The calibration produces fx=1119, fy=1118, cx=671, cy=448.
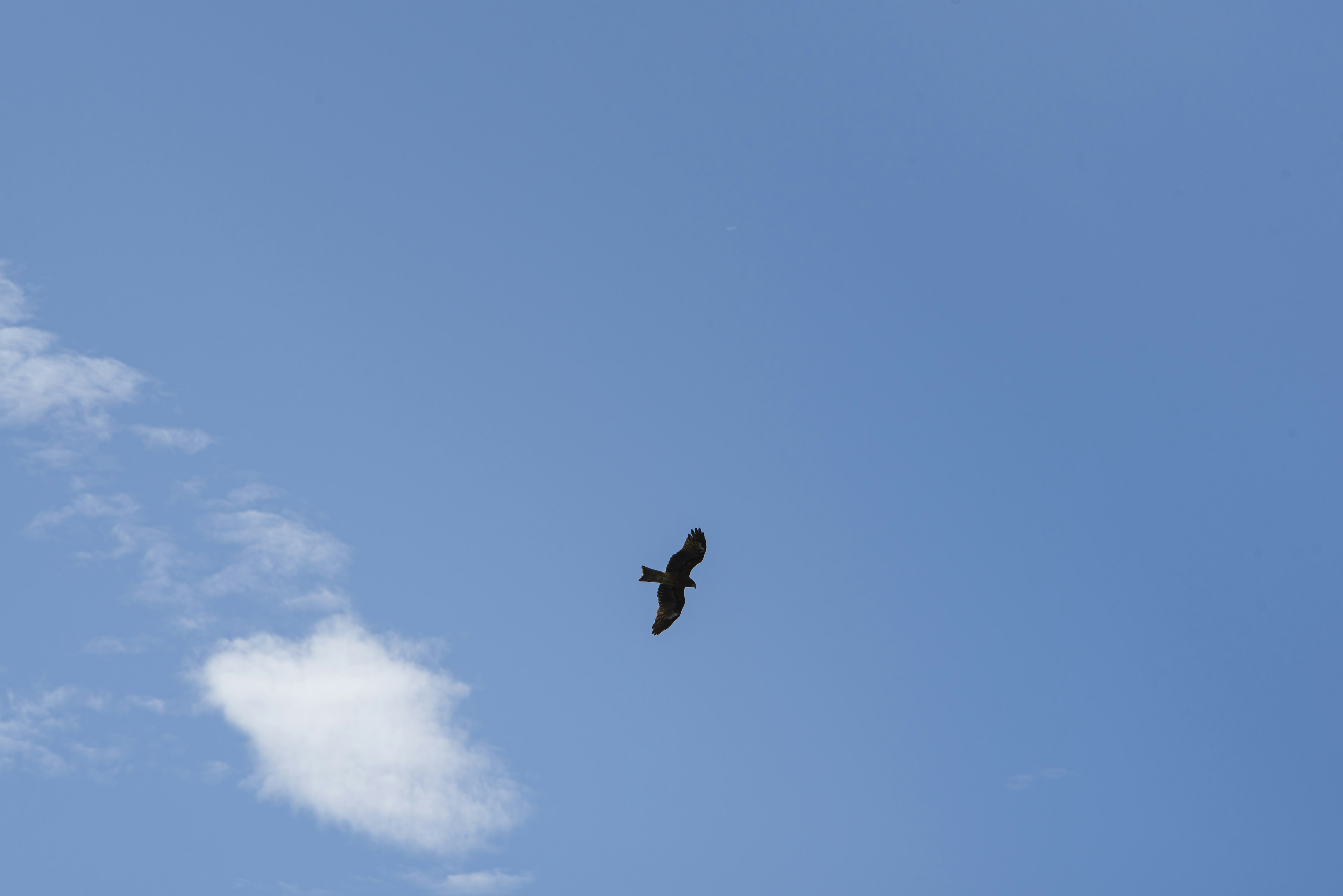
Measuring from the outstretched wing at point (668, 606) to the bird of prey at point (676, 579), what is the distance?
1 centimetres

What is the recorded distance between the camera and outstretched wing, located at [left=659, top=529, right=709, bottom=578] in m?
40.0

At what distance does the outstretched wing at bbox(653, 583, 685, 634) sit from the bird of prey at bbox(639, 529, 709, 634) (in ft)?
0.04

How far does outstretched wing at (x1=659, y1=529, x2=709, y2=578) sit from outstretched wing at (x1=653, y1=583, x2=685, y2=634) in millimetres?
521

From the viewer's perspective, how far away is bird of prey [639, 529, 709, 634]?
131ft

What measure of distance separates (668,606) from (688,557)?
1.97 m

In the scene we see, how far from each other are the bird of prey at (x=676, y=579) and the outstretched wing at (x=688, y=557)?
0.04 ft

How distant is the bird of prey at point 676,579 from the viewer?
131 ft

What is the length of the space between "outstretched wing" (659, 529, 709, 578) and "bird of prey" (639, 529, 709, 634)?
13mm

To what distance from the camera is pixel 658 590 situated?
4031 cm

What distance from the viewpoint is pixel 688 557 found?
40.1 metres

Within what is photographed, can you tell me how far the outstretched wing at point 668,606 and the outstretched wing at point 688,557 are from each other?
521 millimetres

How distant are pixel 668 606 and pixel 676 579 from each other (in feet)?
3.80

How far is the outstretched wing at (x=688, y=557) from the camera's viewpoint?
4003 centimetres

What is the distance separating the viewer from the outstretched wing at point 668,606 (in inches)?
1581
